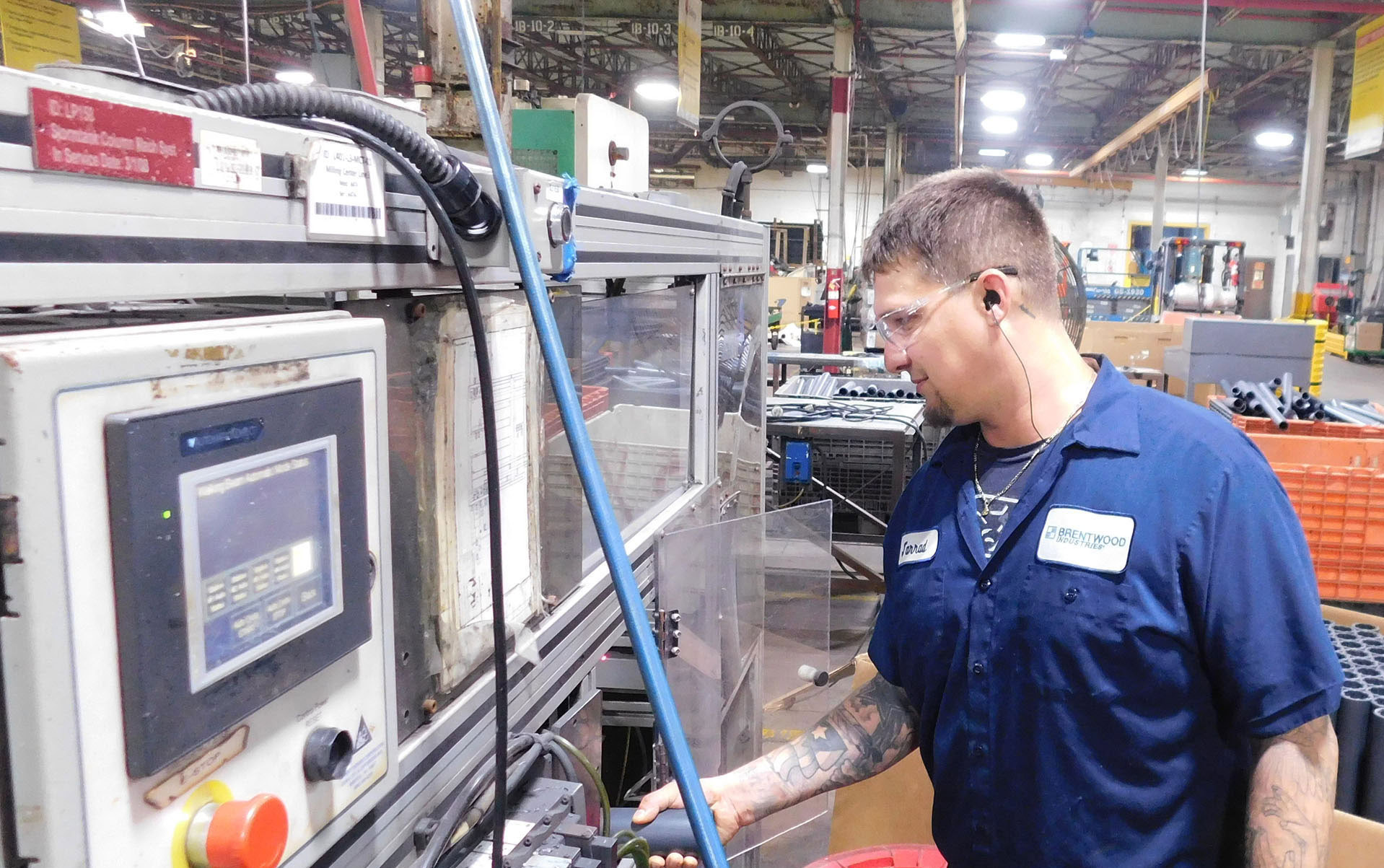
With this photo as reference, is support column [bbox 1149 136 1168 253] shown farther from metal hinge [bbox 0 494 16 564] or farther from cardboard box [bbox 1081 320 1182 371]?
metal hinge [bbox 0 494 16 564]

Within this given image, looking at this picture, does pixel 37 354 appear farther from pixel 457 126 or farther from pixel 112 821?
pixel 457 126

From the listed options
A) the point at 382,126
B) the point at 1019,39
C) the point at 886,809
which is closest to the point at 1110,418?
the point at 382,126

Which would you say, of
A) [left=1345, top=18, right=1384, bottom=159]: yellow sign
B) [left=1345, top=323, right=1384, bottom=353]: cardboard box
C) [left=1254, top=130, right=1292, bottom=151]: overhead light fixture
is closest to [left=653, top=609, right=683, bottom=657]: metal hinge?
[left=1345, top=18, right=1384, bottom=159]: yellow sign

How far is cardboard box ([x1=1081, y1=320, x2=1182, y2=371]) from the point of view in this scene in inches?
264

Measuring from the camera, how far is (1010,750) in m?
1.11

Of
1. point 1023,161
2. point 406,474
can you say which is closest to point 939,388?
point 406,474

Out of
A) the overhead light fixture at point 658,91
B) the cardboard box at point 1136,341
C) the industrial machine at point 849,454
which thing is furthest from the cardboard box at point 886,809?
the overhead light fixture at point 658,91

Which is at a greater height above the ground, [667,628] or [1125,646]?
[1125,646]

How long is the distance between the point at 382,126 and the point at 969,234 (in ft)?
2.44

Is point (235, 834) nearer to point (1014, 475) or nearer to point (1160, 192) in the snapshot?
point (1014, 475)

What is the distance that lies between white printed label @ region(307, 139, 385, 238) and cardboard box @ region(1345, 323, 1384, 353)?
14.5 m

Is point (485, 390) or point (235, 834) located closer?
point (235, 834)

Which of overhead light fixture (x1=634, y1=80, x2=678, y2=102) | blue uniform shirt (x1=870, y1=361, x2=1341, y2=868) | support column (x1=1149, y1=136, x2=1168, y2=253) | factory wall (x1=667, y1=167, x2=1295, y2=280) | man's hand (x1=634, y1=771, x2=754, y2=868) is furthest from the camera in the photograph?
factory wall (x1=667, y1=167, x2=1295, y2=280)

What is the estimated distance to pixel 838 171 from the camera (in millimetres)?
8109
